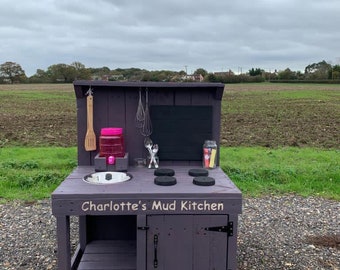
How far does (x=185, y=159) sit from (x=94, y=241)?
1.23 meters

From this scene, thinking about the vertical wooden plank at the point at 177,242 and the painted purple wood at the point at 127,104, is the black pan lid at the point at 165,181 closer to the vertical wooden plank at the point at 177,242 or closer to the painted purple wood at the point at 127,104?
the vertical wooden plank at the point at 177,242

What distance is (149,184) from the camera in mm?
2918

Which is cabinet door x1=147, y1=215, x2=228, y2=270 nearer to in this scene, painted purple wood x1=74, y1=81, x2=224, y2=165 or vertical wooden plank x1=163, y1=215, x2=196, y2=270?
vertical wooden plank x1=163, y1=215, x2=196, y2=270

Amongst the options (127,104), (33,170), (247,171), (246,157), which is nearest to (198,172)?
(127,104)

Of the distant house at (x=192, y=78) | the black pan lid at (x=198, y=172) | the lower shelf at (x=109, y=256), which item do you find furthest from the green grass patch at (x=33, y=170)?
the black pan lid at (x=198, y=172)

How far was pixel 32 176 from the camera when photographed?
19.9ft

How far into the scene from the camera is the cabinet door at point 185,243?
2.72 metres

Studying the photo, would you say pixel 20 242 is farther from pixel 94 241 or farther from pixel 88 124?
pixel 88 124

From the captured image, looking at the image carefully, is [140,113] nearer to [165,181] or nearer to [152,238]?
[165,181]

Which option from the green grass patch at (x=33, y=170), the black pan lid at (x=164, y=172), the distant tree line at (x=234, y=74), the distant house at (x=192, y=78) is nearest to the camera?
the black pan lid at (x=164, y=172)

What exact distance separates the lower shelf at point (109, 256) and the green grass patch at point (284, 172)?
2.49 m

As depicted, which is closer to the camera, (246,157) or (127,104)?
(127,104)

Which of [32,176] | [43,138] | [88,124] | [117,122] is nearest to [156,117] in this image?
[117,122]

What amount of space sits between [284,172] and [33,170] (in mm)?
4190
